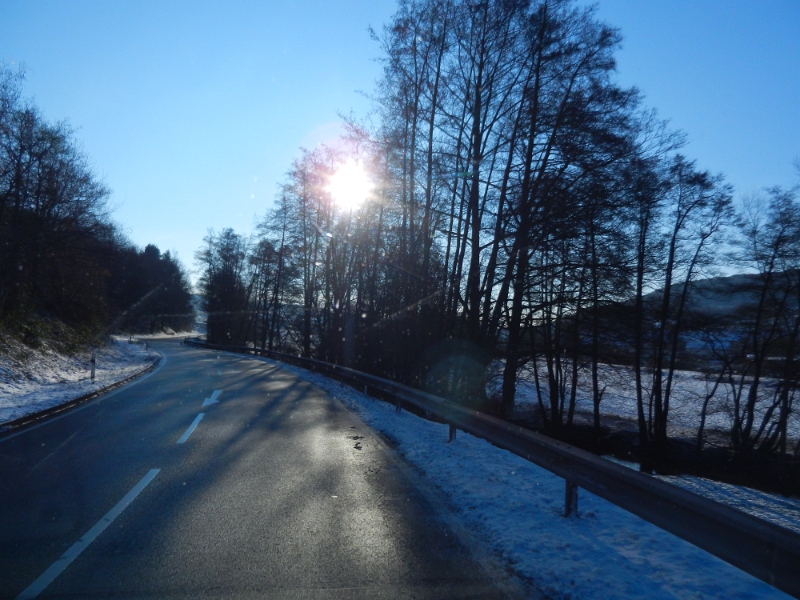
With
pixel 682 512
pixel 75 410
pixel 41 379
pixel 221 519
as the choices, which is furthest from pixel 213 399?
pixel 682 512

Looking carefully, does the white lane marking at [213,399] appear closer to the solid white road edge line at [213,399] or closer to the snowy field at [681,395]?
the solid white road edge line at [213,399]

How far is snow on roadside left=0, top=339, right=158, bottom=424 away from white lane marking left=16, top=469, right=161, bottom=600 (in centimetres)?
693

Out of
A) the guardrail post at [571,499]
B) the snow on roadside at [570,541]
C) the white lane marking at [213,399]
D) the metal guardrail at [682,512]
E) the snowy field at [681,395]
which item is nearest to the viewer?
the metal guardrail at [682,512]

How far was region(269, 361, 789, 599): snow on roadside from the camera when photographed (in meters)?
4.52

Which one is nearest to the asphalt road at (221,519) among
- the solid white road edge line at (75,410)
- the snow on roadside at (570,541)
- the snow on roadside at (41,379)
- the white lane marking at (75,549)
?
the white lane marking at (75,549)

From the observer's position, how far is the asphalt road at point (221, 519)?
4613mm

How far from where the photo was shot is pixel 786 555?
3736 mm

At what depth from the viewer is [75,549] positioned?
5234 millimetres

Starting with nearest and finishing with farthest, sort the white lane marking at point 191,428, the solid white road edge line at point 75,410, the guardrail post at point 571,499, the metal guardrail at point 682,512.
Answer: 1. the metal guardrail at point 682,512
2. the guardrail post at point 571,499
3. the white lane marking at point 191,428
4. the solid white road edge line at point 75,410

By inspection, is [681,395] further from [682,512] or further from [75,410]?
[682,512]

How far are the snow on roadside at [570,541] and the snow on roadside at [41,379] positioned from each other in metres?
9.74

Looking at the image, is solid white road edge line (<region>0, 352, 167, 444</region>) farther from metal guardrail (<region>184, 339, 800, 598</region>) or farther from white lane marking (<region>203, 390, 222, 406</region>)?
metal guardrail (<region>184, 339, 800, 598</region>)

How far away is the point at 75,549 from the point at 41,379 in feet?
58.2

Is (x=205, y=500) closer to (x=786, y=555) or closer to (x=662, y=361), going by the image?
(x=786, y=555)
